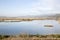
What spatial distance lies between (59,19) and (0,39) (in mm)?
8868

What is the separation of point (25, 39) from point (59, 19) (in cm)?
879

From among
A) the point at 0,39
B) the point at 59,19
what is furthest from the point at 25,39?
the point at 59,19

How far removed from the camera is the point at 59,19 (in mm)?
12211

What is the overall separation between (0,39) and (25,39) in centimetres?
76

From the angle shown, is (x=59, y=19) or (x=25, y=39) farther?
(x=59, y=19)

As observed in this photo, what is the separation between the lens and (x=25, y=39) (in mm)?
3863

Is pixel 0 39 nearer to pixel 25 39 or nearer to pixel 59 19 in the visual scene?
pixel 25 39

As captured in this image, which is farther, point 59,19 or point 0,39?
point 59,19

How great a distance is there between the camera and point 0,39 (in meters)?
4.06
